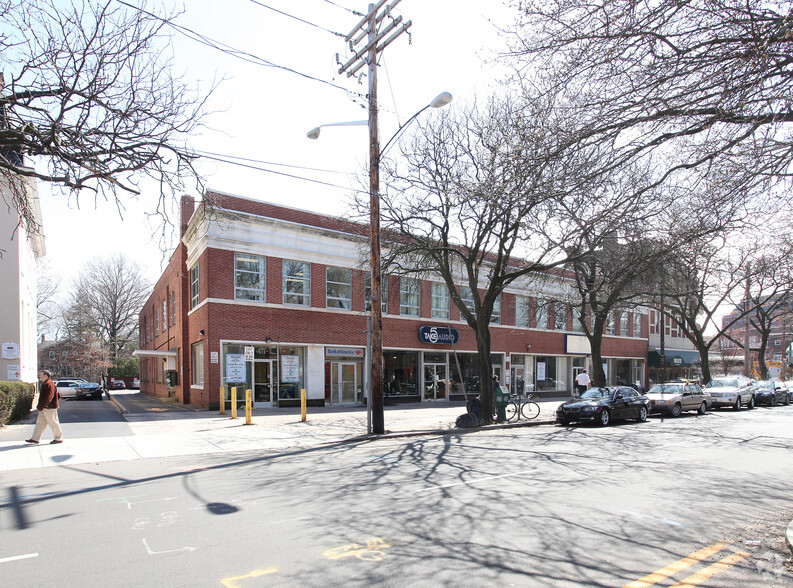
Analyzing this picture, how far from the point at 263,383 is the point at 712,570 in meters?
20.6

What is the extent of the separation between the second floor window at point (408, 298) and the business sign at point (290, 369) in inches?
260

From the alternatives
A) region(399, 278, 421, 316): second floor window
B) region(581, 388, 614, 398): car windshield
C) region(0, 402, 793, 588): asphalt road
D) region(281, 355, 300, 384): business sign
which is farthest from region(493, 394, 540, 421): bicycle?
region(281, 355, 300, 384): business sign

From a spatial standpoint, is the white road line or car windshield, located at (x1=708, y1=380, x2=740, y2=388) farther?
car windshield, located at (x1=708, y1=380, x2=740, y2=388)

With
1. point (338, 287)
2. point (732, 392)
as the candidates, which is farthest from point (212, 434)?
Answer: point (732, 392)

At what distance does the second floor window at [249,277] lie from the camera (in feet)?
75.9

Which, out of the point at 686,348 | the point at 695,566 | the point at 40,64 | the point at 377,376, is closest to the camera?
the point at 695,566

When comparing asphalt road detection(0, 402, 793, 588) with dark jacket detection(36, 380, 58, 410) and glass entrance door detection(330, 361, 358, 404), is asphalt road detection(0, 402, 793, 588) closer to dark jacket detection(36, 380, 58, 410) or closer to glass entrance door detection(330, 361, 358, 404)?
dark jacket detection(36, 380, 58, 410)

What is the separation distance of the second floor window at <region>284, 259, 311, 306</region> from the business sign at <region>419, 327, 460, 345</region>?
6.94 metres

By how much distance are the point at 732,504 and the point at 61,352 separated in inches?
2811

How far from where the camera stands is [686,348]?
5238 centimetres

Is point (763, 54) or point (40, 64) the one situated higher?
point (40, 64)

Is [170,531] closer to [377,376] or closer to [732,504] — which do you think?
[732,504]

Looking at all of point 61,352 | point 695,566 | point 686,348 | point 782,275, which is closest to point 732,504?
point 695,566

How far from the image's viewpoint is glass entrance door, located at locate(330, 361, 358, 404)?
2597cm
